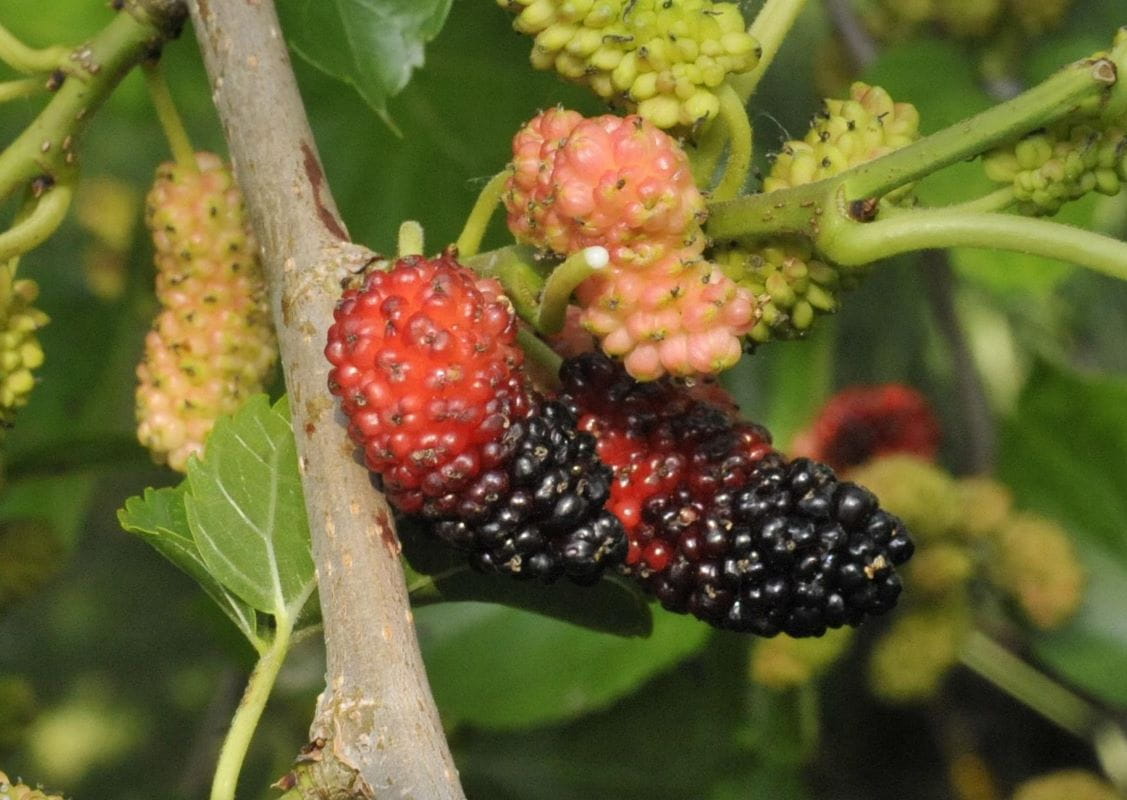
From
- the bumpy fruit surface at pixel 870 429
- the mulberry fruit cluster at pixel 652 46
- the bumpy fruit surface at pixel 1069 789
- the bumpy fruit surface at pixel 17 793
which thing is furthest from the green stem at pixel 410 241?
the bumpy fruit surface at pixel 1069 789

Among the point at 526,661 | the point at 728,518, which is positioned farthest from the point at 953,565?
the point at 728,518

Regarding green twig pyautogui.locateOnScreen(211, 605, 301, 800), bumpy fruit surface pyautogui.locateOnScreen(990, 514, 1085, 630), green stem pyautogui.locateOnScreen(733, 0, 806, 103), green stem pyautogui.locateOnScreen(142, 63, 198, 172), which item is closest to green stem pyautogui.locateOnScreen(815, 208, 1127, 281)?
green stem pyautogui.locateOnScreen(733, 0, 806, 103)

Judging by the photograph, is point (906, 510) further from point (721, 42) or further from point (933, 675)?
point (721, 42)

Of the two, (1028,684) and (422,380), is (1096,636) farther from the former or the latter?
(422,380)

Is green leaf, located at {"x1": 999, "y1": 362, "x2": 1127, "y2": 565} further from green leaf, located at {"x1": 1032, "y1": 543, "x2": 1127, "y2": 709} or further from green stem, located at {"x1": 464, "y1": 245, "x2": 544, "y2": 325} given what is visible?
green stem, located at {"x1": 464, "y1": 245, "x2": 544, "y2": 325}

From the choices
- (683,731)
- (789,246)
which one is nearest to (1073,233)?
(789,246)
